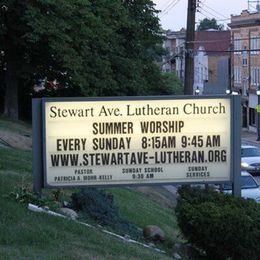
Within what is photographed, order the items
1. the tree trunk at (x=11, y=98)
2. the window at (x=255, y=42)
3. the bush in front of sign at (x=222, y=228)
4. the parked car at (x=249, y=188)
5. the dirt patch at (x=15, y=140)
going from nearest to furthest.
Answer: the bush in front of sign at (x=222, y=228) < the parked car at (x=249, y=188) < the dirt patch at (x=15, y=140) < the tree trunk at (x=11, y=98) < the window at (x=255, y=42)

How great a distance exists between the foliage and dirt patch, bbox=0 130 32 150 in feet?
38.1

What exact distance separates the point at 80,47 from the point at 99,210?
22977mm

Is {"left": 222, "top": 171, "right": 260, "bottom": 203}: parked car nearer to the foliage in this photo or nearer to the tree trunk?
the foliage

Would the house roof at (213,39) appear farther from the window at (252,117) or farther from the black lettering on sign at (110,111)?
the black lettering on sign at (110,111)

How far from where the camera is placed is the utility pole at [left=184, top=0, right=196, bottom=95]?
97.0ft

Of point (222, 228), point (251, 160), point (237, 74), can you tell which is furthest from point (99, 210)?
point (237, 74)

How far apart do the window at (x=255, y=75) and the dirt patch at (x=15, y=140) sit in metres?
56.5

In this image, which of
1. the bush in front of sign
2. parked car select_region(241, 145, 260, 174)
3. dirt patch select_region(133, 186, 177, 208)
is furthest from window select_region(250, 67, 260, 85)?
the bush in front of sign

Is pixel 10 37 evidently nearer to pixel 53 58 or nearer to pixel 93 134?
pixel 53 58

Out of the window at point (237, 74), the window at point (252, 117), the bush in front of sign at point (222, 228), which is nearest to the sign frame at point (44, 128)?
the bush in front of sign at point (222, 228)

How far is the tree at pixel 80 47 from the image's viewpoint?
3091cm

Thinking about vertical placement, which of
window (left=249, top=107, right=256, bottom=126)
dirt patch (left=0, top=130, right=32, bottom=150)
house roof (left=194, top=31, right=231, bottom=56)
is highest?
house roof (left=194, top=31, right=231, bottom=56)

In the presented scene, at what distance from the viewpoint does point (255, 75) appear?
81312mm

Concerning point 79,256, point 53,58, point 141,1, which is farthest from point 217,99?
point 141,1
